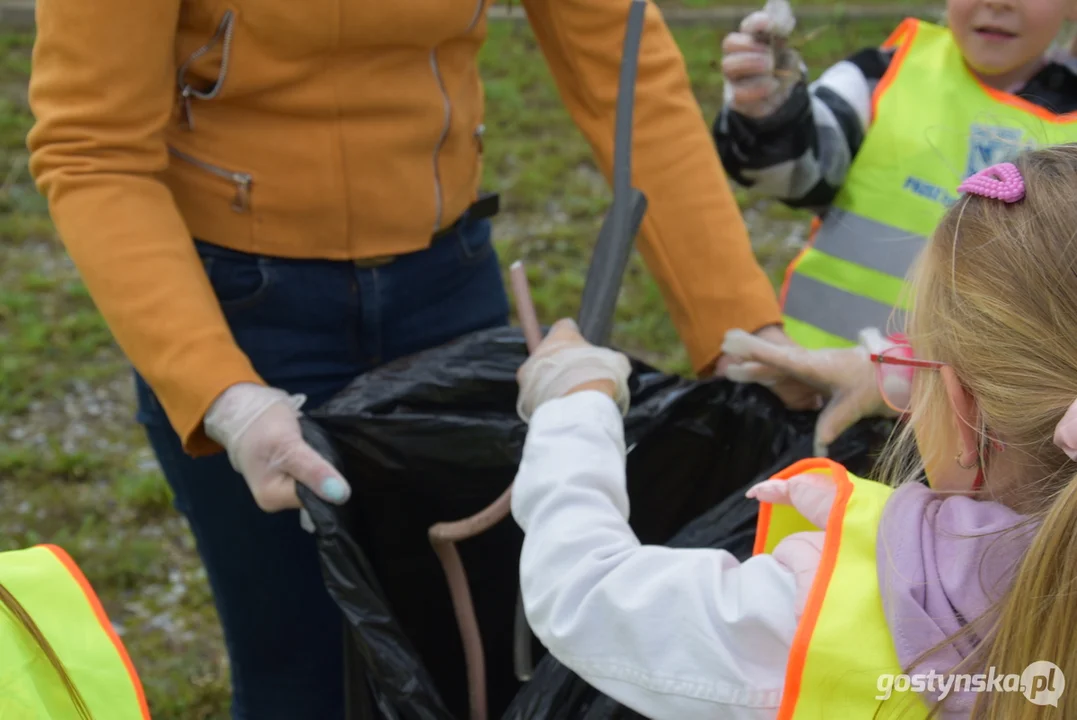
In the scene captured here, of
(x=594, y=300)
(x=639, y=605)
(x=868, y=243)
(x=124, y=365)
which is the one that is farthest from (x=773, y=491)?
(x=124, y=365)

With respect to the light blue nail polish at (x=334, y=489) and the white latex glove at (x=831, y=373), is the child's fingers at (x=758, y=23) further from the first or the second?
the light blue nail polish at (x=334, y=489)

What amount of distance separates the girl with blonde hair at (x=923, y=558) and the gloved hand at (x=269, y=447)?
0.23m

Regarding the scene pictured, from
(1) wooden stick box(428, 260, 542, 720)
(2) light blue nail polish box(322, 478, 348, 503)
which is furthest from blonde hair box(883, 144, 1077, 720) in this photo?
(2) light blue nail polish box(322, 478, 348, 503)

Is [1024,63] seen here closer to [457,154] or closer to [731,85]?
[731,85]

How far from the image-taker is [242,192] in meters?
1.24

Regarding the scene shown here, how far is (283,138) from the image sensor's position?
4.01 feet

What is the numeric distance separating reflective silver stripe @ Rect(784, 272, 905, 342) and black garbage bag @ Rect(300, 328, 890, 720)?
28 centimetres

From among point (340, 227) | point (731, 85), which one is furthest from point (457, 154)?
point (731, 85)

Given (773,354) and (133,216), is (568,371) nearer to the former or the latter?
(773,354)

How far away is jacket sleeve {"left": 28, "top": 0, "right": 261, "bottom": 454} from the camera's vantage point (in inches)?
44.1

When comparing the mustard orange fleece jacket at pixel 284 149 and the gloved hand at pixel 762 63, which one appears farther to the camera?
the gloved hand at pixel 762 63

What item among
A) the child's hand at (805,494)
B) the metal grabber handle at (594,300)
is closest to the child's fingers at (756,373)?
the metal grabber handle at (594,300)

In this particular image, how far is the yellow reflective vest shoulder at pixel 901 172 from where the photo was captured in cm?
145

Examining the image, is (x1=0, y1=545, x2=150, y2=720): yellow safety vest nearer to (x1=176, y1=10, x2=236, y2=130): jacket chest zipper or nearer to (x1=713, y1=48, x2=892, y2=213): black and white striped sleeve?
(x1=176, y1=10, x2=236, y2=130): jacket chest zipper
